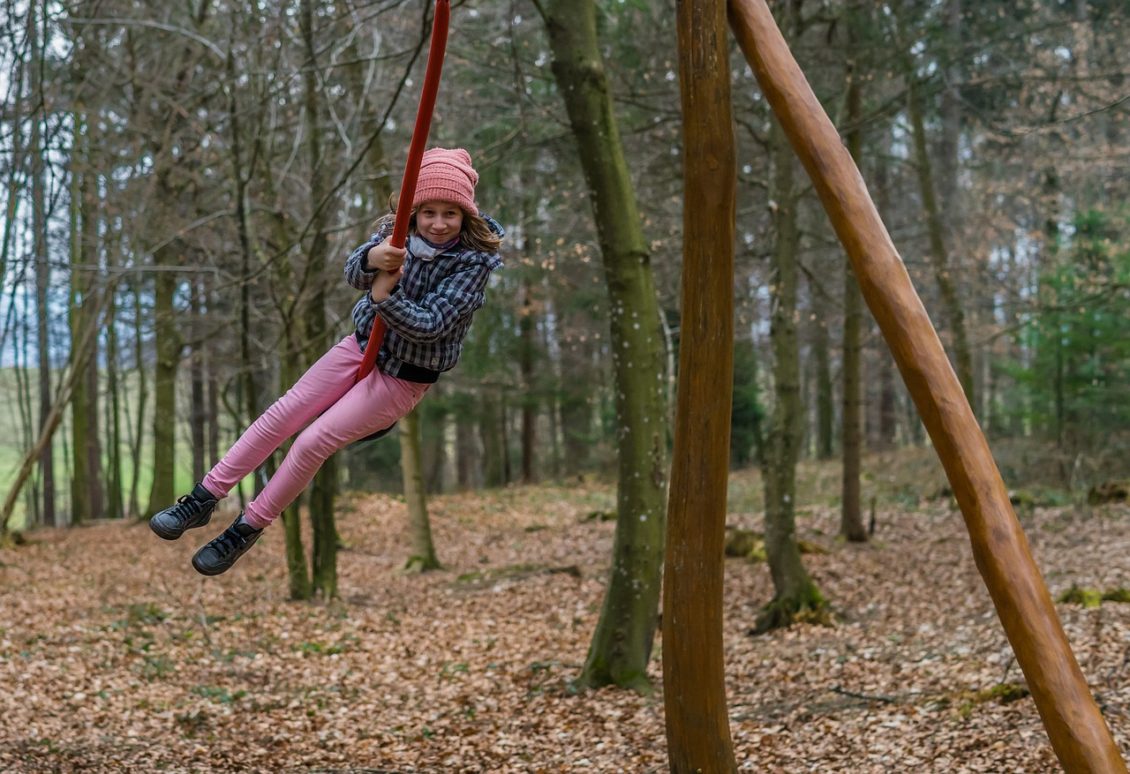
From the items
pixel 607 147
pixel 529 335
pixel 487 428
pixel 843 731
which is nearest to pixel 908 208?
pixel 529 335

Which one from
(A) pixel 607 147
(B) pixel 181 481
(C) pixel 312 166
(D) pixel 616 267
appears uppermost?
(C) pixel 312 166

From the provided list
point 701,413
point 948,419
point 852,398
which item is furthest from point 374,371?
point 852,398

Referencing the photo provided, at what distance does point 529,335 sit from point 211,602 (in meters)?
12.0

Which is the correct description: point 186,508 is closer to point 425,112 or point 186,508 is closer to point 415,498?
point 425,112

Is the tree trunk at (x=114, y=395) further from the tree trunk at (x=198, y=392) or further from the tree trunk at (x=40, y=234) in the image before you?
the tree trunk at (x=198, y=392)

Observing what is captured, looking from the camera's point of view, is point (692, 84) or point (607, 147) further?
point (607, 147)

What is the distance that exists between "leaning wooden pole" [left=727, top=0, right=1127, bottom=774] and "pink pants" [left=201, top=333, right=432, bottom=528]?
178cm

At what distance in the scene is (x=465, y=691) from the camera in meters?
8.02

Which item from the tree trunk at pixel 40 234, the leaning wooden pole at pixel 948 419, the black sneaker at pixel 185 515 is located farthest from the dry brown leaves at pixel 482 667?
the tree trunk at pixel 40 234

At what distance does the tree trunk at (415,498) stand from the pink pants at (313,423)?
347 inches

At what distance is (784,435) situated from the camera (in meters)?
10.1

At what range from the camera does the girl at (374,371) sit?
406cm

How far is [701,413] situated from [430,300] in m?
1.34

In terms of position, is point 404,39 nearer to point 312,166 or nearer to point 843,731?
point 312,166
